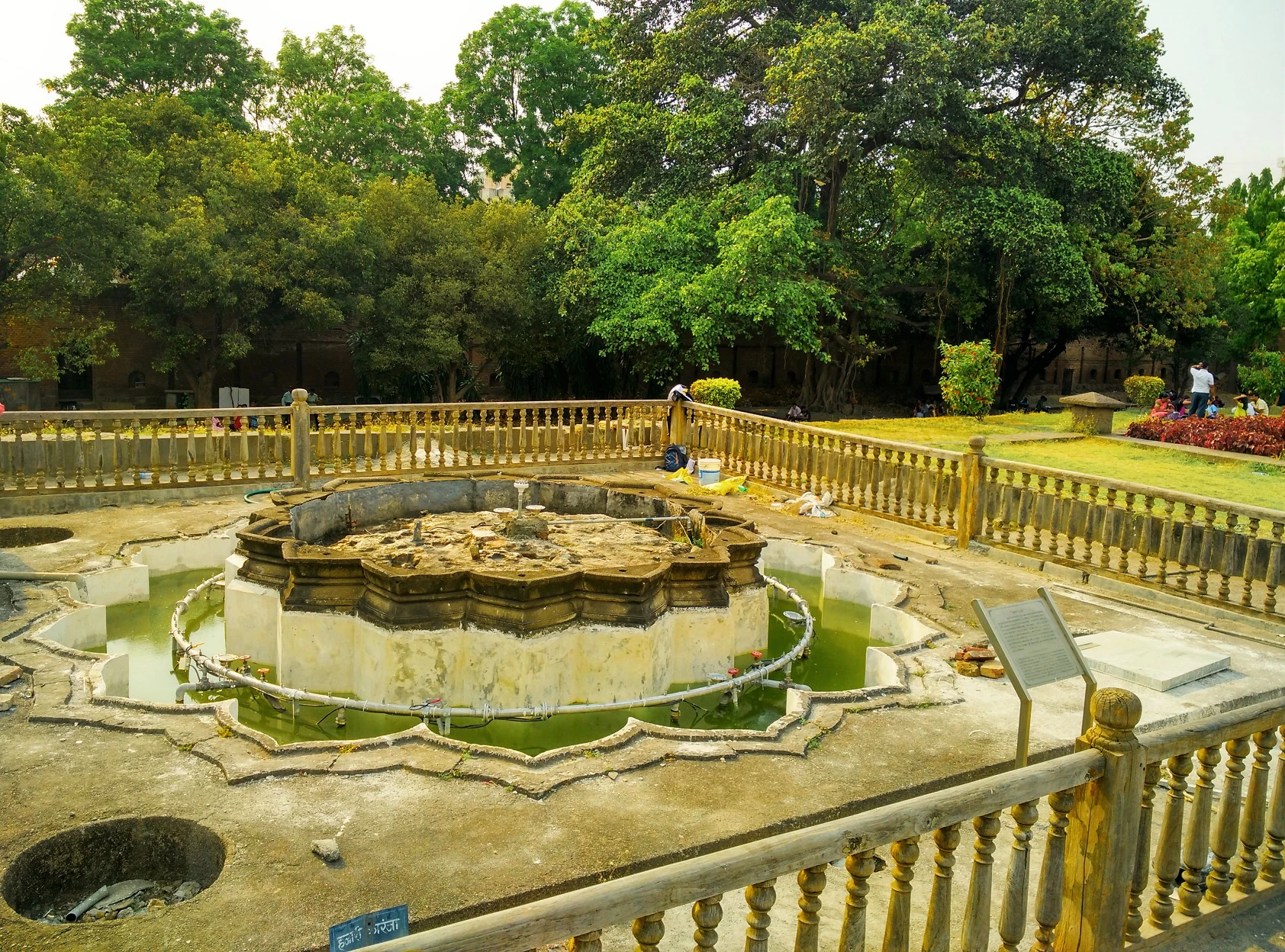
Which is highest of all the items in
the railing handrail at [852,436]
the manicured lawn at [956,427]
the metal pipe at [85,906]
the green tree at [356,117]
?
the green tree at [356,117]

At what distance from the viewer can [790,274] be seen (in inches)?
911

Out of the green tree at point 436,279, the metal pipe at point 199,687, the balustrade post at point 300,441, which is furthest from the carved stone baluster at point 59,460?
the green tree at point 436,279

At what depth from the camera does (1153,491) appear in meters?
10.1

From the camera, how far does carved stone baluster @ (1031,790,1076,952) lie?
3.90 metres

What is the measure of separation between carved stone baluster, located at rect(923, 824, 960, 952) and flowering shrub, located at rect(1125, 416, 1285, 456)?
56.7 feet

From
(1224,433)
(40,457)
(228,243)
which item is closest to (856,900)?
(40,457)

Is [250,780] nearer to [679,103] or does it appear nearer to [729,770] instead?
[729,770]

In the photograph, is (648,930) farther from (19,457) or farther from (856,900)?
(19,457)

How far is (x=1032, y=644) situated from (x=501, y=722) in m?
4.81

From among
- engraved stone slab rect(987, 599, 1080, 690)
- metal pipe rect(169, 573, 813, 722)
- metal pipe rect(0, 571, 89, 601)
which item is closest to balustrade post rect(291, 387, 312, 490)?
metal pipe rect(0, 571, 89, 601)

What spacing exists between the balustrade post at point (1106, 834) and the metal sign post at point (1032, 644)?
87 centimetres

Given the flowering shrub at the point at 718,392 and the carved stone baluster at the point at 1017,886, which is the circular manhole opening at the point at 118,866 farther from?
the flowering shrub at the point at 718,392

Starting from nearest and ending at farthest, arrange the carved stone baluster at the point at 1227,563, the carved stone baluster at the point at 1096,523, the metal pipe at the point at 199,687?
the metal pipe at the point at 199,687, the carved stone baluster at the point at 1227,563, the carved stone baluster at the point at 1096,523

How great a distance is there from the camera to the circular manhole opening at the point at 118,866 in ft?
16.5
